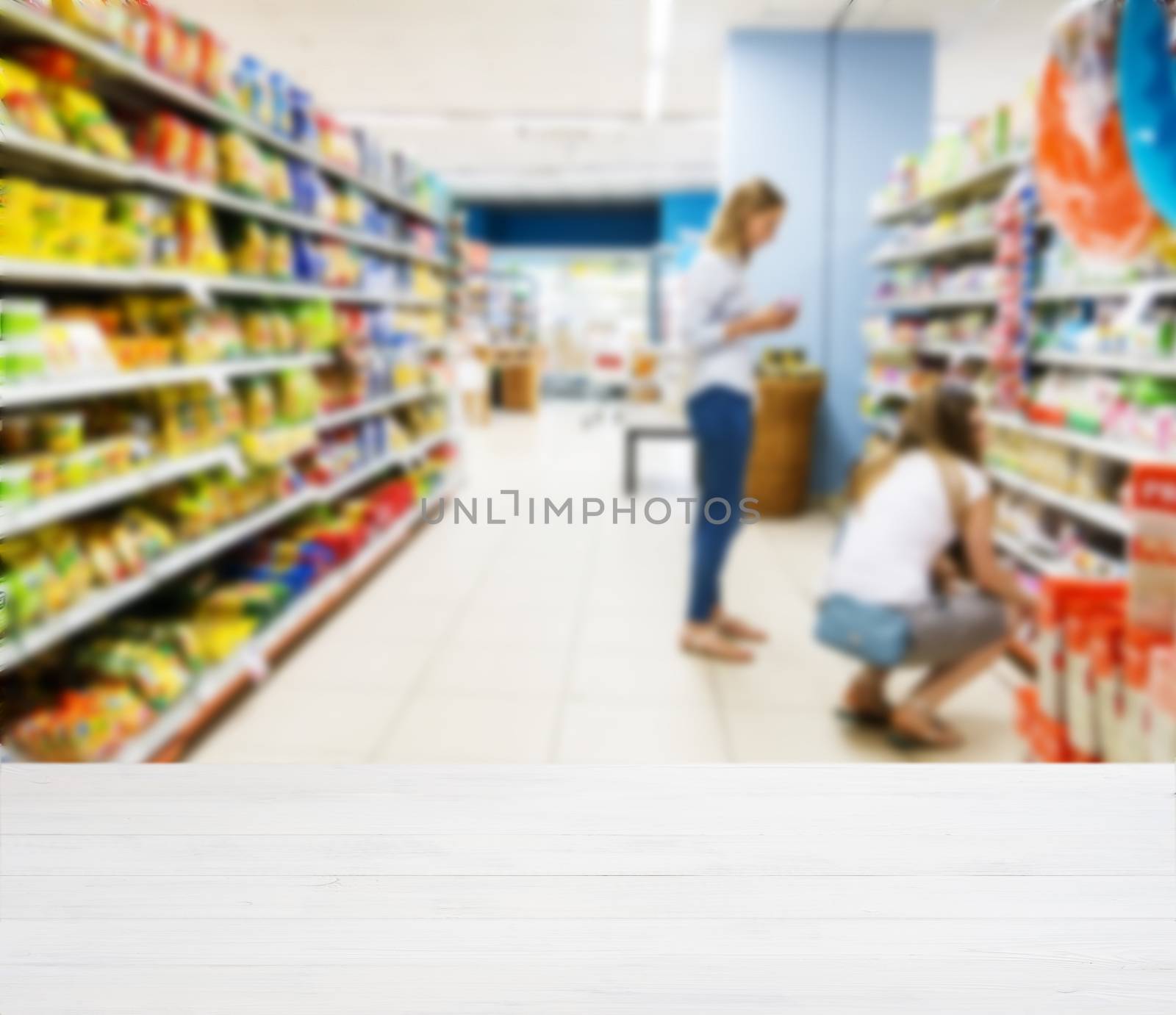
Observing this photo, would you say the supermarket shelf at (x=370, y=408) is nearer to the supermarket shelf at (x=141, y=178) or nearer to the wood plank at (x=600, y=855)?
the supermarket shelf at (x=141, y=178)

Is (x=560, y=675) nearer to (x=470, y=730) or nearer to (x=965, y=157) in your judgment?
(x=470, y=730)

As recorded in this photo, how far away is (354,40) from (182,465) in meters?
4.92

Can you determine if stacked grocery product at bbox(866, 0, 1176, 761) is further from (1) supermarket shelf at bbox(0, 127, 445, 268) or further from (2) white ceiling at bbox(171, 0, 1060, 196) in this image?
(1) supermarket shelf at bbox(0, 127, 445, 268)

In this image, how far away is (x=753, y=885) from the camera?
1.96ft

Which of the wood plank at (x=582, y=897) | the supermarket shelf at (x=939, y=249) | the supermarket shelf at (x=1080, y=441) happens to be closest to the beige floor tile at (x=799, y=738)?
the supermarket shelf at (x=1080, y=441)

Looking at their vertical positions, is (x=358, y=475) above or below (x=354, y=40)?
below

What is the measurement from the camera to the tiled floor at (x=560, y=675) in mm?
2500

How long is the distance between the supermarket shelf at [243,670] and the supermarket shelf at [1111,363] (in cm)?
270

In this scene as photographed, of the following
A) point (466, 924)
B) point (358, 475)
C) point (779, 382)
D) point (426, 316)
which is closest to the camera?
point (466, 924)

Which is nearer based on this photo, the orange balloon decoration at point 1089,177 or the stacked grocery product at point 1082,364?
the stacked grocery product at point 1082,364

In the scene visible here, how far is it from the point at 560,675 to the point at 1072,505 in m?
1.76


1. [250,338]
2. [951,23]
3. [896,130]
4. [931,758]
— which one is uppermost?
[896,130]

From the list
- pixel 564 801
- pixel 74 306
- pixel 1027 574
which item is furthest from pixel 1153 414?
pixel 74 306

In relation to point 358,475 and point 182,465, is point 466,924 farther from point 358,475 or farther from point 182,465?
point 358,475
